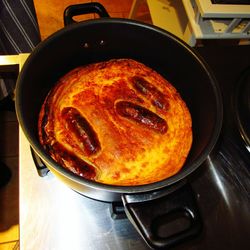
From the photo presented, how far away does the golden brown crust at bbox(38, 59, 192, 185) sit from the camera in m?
0.68

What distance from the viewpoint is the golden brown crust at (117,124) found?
2.24 ft

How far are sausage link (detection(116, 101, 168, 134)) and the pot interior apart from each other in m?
0.09

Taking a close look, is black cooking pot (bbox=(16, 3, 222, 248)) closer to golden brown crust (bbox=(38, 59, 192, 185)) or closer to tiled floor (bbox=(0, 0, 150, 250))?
golden brown crust (bbox=(38, 59, 192, 185))

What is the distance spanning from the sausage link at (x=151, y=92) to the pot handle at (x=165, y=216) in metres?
0.22

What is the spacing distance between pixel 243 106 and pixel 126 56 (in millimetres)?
343

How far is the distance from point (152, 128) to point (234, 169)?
0.24 m

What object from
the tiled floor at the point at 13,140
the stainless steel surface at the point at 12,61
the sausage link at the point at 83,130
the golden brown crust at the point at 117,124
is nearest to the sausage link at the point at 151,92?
the golden brown crust at the point at 117,124

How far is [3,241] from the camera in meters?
1.31

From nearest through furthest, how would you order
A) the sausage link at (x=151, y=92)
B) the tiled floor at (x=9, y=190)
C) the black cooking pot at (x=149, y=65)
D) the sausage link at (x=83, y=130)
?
the black cooking pot at (x=149, y=65) → the sausage link at (x=83, y=130) → the sausage link at (x=151, y=92) → the tiled floor at (x=9, y=190)

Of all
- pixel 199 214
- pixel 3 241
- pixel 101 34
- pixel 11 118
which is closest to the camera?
pixel 199 214

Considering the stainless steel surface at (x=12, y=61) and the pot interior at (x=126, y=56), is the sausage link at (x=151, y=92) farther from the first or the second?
the stainless steel surface at (x=12, y=61)

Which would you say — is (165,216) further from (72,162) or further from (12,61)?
(12,61)

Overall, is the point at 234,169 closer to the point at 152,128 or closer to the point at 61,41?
the point at 152,128

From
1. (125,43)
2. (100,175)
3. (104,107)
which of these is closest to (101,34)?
(125,43)
